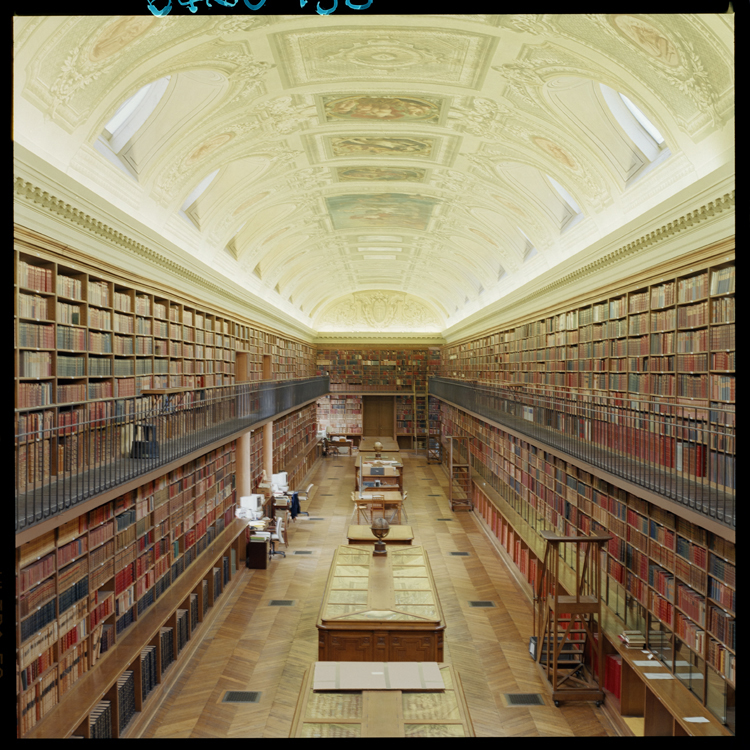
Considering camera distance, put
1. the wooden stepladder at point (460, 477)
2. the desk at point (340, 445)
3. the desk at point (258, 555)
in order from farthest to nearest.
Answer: the desk at point (340, 445) < the wooden stepladder at point (460, 477) < the desk at point (258, 555)

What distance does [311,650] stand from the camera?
8.06m

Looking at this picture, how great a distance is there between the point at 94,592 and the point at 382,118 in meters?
7.63

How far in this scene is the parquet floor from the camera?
6.29m

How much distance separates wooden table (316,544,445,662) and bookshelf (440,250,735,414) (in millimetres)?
3812

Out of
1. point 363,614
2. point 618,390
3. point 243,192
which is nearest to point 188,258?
point 243,192

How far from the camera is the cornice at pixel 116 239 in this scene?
→ 500 centimetres

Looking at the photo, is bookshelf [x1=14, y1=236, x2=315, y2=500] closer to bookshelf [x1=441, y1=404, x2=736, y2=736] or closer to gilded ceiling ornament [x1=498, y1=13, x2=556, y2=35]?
gilded ceiling ornament [x1=498, y1=13, x2=556, y2=35]

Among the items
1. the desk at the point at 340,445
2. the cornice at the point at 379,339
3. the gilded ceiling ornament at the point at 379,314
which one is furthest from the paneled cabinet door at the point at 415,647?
the gilded ceiling ornament at the point at 379,314

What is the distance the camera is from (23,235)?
4965 millimetres

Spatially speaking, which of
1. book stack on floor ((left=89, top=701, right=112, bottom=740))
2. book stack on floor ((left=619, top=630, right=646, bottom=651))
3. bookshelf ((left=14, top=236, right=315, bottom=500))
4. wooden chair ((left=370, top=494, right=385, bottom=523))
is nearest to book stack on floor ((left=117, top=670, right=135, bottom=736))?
book stack on floor ((left=89, top=701, right=112, bottom=740))

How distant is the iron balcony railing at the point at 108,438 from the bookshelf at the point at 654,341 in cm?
576

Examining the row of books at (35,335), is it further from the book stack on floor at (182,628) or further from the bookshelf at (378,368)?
the bookshelf at (378,368)

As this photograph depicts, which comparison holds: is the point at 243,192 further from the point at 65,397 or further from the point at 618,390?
the point at 618,390

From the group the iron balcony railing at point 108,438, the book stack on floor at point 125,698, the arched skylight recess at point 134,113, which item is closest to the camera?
the iron balcony railing at point 108,438
